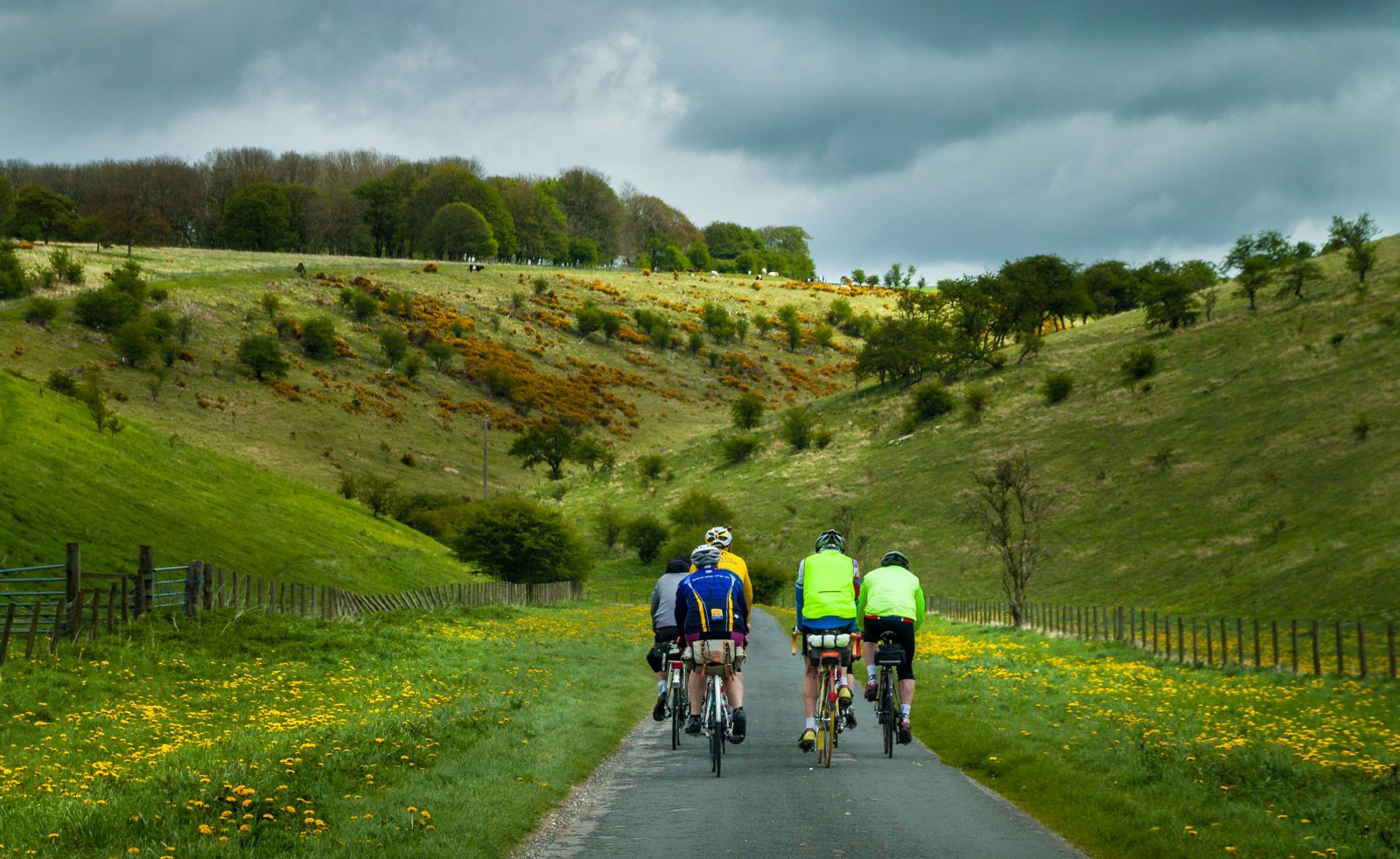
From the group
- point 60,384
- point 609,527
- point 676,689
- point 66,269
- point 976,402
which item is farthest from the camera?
point 66,269

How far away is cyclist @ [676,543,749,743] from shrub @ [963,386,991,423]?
9194cm

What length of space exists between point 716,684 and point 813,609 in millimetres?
1695

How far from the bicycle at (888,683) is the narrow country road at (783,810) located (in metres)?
0.34

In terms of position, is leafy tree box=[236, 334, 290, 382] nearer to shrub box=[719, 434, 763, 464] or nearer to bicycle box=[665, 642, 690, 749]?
shrub box=[719, 434, 763, 464]

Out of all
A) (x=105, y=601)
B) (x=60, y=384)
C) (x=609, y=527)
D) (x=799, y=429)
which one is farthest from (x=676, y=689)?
(x=799, y=429)

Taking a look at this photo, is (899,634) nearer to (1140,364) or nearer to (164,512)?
(164,512)

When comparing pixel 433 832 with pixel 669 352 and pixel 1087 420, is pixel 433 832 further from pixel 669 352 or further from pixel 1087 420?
pixel 669 352

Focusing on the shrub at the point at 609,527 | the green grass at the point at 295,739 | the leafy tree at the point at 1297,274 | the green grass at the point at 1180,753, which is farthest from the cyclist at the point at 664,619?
the leafy tree at the point at 1297,274

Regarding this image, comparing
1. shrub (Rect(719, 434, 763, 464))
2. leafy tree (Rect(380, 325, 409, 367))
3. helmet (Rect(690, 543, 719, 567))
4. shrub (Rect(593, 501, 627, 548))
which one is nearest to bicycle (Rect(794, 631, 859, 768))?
helmet (Rect(690, 543, 719, 567))

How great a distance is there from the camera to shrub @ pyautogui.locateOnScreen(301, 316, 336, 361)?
427 ft

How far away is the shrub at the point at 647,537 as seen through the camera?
306 ft

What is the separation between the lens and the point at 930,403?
110438 millimetres

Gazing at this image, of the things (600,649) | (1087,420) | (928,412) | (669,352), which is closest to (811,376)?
(669,352)

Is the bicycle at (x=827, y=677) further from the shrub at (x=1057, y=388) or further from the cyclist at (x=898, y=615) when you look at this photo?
the shrub at (x=1057, y=388)
